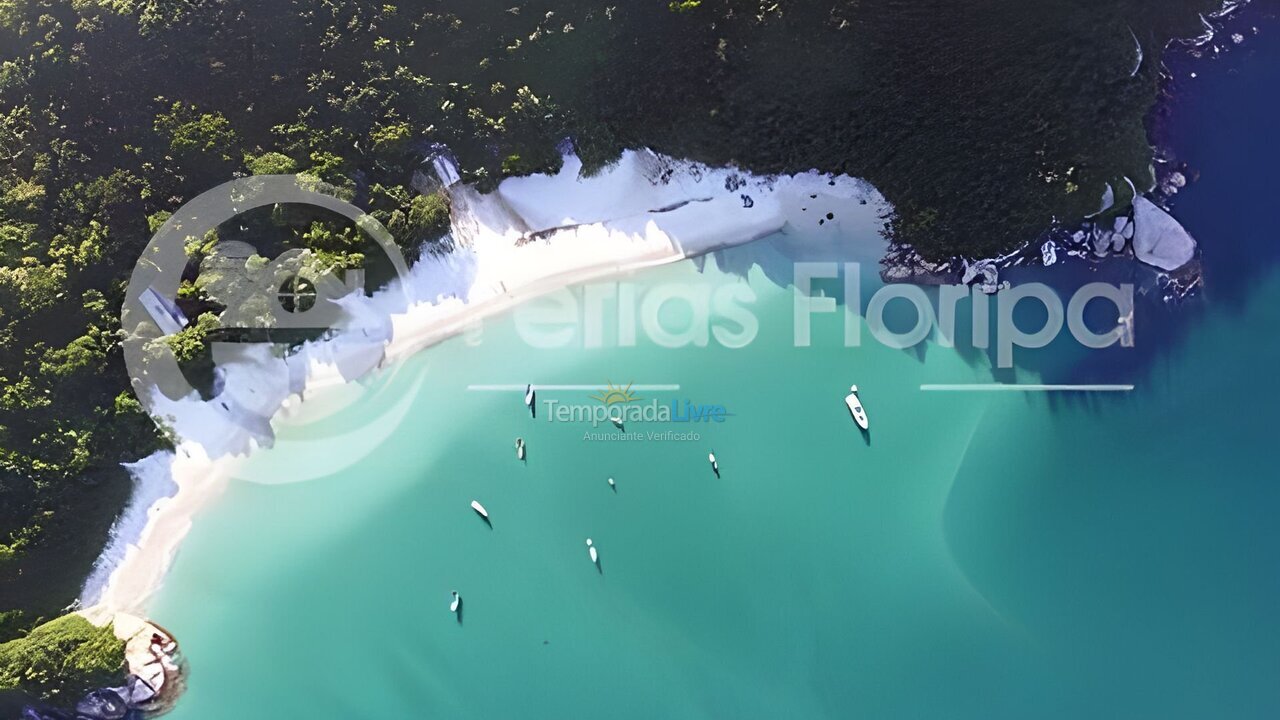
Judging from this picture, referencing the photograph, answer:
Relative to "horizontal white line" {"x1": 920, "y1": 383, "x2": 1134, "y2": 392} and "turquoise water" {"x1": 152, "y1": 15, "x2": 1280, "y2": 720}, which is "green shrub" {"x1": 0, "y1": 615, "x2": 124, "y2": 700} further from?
"horizontal white line" {"x1": 920, "y1": 383, "x2": 1134, "y2": 392}

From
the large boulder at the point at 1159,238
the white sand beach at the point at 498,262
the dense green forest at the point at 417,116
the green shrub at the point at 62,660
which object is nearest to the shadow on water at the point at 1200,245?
the large boulder at the point at 1159,238

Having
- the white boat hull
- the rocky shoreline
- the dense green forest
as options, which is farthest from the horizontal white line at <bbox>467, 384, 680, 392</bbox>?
the rocky shoreline

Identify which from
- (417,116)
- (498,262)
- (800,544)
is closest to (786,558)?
(800,544)

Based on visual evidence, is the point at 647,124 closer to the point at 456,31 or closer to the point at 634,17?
the point at 634,17

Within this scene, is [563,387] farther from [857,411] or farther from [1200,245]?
[1200,245]

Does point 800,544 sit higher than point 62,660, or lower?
higher

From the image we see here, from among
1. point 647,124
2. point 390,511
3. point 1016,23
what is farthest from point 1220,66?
point 390,511
